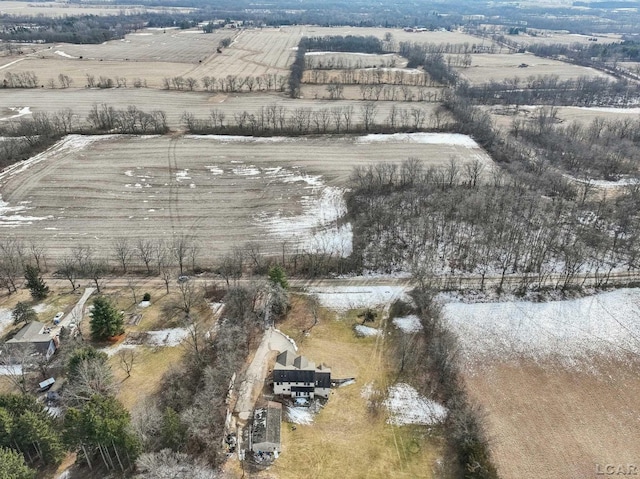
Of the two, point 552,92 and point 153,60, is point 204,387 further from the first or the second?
point 153,60

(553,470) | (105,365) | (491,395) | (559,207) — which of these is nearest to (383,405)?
(491,395)

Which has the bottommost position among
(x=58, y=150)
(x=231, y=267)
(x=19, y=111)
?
(x=231, y=267)

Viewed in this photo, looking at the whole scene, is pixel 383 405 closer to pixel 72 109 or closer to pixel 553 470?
pixel 553 470

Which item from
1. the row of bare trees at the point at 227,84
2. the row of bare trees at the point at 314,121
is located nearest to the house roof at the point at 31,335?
the row of bare trees at the point at 314,121

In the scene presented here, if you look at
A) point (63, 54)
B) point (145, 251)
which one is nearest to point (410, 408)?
point (145, 251)

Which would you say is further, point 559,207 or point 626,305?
point 559,207

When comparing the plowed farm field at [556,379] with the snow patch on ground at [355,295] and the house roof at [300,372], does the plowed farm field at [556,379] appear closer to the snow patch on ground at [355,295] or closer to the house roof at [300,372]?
the snow patch on ground at [355,295]

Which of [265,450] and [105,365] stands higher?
[105,365]

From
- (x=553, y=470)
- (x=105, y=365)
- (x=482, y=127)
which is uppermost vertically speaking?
(x=482, y=127)
